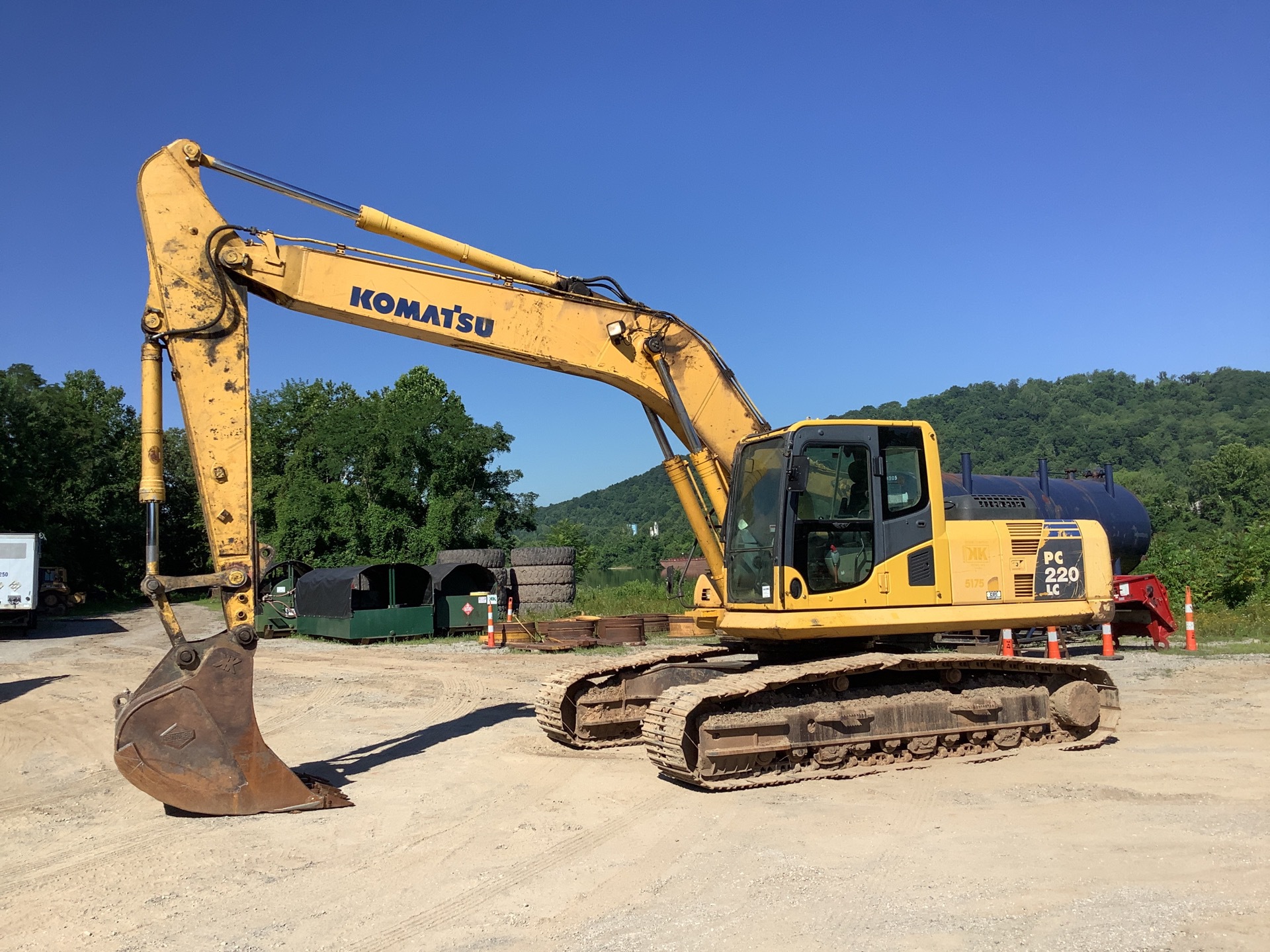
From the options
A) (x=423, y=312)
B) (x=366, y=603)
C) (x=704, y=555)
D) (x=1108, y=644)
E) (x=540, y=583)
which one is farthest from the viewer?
(x=540, y=583)

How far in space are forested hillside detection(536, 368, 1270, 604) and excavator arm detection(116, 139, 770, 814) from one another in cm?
2002

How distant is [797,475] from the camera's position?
8273 mm

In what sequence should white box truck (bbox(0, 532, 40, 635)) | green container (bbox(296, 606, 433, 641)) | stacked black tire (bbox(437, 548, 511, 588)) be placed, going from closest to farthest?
green container (bbox(296, 606, 433, 641)) < white box truck (bbox(0, 532, 40, 635)) < stacked black tire (bbox(437, 548, 511, 588))

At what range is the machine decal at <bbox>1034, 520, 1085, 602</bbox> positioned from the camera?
9.49 metres

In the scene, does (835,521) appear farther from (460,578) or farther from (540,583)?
(540,583)

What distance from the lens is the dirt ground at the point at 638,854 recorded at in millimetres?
4887

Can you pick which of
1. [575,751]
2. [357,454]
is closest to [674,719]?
[575,751]

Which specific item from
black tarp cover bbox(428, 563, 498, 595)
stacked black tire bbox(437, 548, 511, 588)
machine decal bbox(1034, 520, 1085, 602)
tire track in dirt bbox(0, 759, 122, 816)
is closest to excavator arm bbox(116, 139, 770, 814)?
tire track in dirt bbox(0, 759, 122, 816)

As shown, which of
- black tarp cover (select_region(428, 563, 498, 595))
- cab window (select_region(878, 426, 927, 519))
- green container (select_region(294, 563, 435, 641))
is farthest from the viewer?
black tarp cover (select_region(428, 563, 498, 595))

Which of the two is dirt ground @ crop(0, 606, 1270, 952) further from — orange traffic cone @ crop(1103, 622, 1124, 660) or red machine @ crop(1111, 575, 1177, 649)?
red machine @ crop(1111, 575, 1177, 649)

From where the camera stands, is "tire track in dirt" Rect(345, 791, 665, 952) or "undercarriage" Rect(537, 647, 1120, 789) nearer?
"tire track in dirt" Rect(345, 791, 665, 952)

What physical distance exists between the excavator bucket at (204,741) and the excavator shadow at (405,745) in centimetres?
121

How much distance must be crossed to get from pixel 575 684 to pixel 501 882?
3.83 metres

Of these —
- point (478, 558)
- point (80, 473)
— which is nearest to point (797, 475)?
point (478, 558)
